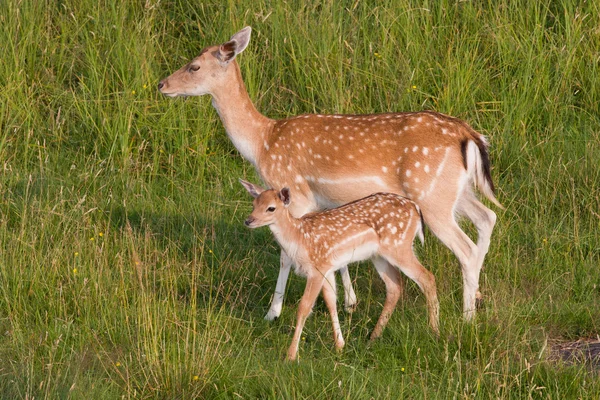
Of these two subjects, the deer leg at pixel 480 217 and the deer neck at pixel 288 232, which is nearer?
the deer neck at pixel 288 232

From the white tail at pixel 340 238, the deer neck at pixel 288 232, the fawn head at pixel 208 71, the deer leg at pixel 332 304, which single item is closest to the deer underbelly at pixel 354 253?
the white tail at pixel 340 238

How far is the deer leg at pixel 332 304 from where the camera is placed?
593 centimetres

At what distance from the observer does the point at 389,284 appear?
637cm

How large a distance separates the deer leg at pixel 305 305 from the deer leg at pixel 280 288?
16.9 inches

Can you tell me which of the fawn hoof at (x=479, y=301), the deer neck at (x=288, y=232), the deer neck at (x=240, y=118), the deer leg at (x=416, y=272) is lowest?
the fawn hoof at (x=479, y=301)

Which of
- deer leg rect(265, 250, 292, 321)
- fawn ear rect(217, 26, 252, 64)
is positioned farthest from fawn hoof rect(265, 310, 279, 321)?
fawn ear rect(217, 26, 252, 64)

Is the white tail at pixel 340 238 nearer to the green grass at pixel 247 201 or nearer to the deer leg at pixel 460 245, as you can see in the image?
the green grass at pixel 247 201

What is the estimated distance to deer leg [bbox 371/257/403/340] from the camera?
20.5 ft

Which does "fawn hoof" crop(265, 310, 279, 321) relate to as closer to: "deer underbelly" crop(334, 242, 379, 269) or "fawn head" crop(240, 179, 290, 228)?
"deer underbelly" crop(334, 242, 379, 269)

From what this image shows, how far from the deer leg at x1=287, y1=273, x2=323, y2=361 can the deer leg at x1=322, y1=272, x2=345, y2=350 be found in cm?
5

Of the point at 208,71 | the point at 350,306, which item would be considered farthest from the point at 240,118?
the point at 350,306

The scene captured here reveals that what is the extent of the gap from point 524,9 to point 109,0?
3.47 metres

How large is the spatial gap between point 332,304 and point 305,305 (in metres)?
0.16

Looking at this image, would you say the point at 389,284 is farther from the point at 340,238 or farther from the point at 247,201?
the point at 247,201
